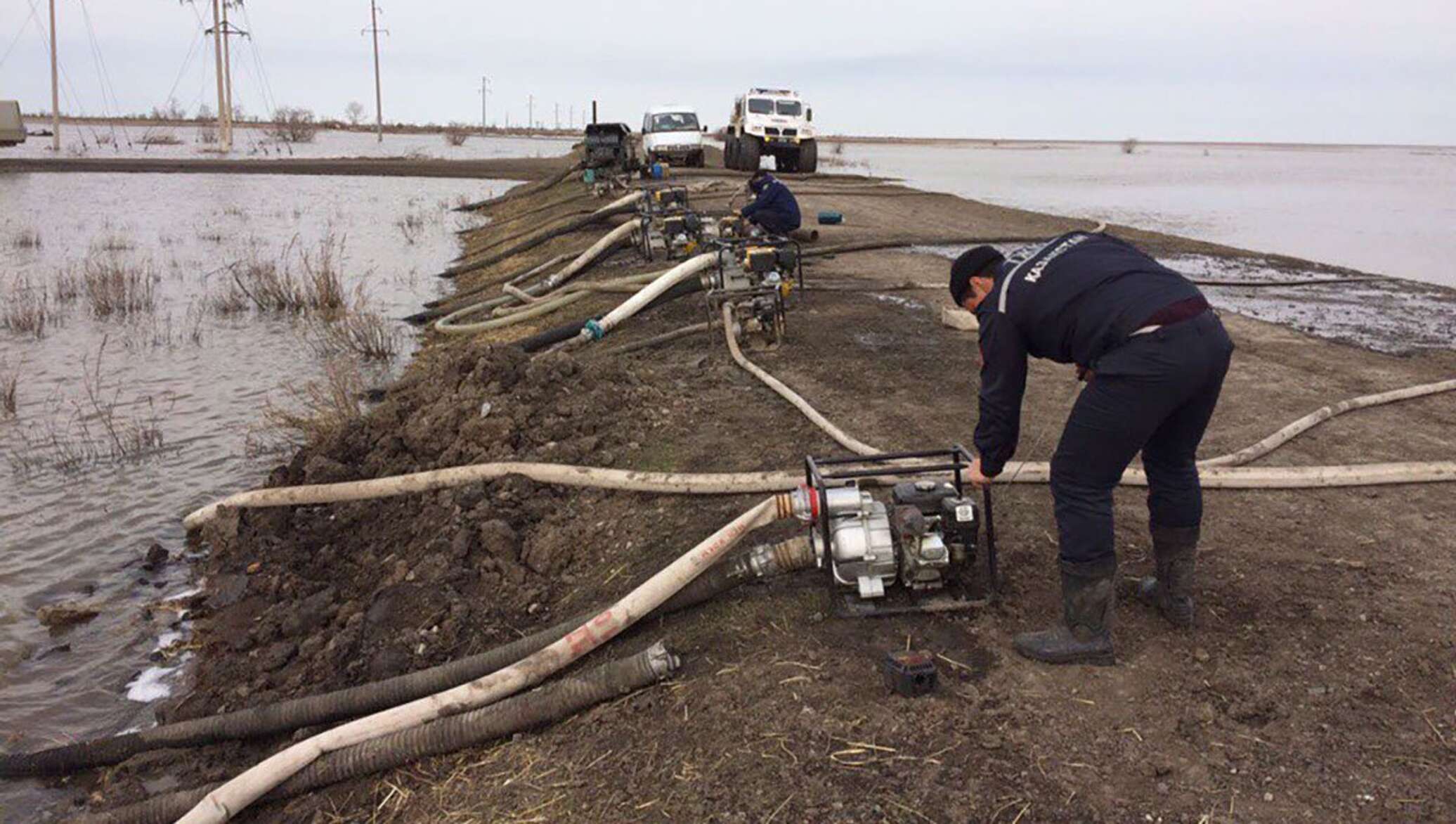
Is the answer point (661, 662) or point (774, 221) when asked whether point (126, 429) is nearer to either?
point (774, 221)

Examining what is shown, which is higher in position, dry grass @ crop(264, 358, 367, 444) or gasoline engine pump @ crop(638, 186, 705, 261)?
gasoline engine pump @ crop(638, 186, 705, 261)

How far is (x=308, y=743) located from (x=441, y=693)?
526 mm

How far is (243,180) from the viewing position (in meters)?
39.0

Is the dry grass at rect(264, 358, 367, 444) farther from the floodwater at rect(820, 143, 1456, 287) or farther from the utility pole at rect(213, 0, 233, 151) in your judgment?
the utility pole at rect(213, 0, 233, 151)

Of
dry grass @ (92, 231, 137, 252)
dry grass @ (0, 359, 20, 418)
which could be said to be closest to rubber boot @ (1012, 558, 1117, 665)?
dry grass @ (0, 359, 20, 418)

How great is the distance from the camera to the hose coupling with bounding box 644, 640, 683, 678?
386cm

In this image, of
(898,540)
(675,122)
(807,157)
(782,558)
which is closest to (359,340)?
(782,558)

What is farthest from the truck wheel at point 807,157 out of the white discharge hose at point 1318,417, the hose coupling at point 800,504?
the hose coupling at point 800,504

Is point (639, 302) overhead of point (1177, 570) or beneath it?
overhead

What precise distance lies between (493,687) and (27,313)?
1333 cm

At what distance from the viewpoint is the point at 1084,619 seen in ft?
12.2

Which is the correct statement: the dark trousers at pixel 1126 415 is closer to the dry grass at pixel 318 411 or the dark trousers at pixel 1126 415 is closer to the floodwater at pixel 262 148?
the dry grass at pixel 318 411

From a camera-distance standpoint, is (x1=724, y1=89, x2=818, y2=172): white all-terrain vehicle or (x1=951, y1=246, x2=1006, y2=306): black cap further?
(x1=724, y1=89, x2=818, y2=172): white all-terrain vehicle

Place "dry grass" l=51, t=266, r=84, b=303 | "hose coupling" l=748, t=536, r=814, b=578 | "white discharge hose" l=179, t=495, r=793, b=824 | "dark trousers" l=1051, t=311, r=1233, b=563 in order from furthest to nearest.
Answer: "dry grass" l=51, t=266, r=84, b=303 → "hose coupling" l=748, t=536, r=814, b=578 → "white discharge hose" l=179, t=495, r=793, b=824 → "dark trousers" l=1051, t=311, r=1233, b=563
